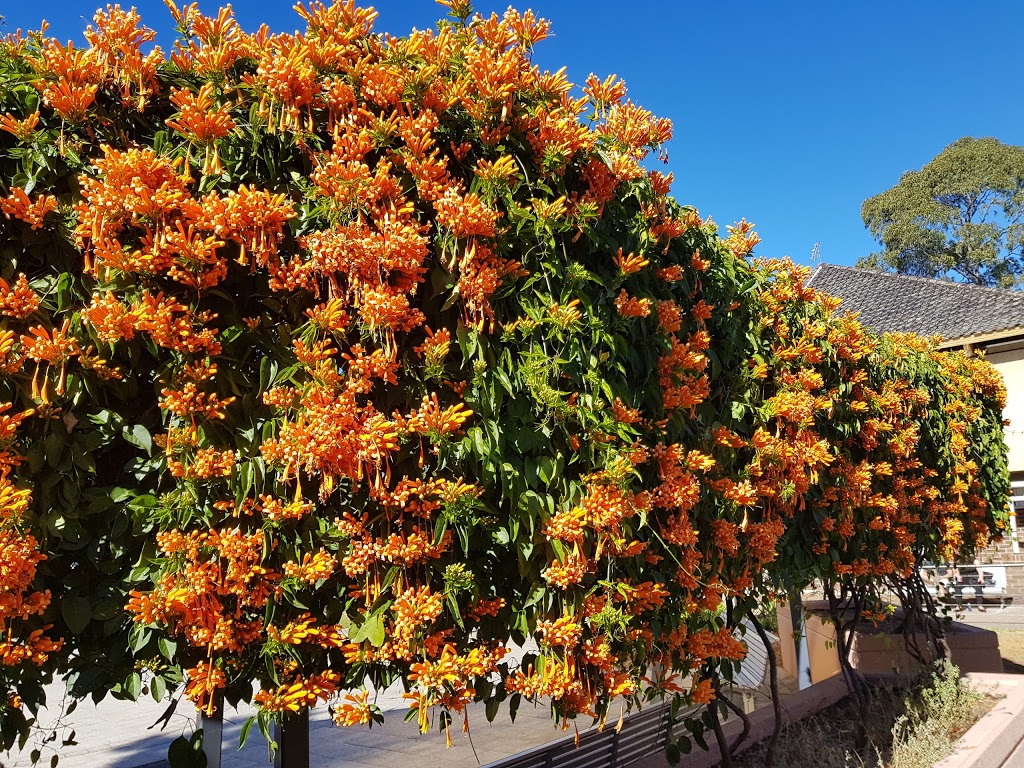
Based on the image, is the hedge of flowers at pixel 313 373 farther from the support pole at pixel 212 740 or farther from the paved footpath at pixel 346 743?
the paved footpath at pixel 346 743

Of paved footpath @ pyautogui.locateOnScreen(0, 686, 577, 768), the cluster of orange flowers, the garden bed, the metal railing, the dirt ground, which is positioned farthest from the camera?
the dirt ground

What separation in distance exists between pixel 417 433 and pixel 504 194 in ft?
2.31

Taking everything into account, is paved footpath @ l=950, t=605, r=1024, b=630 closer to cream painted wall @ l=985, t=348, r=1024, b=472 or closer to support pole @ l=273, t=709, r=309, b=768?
cream painted wall @ l=985, t=348, r=1024, b=472

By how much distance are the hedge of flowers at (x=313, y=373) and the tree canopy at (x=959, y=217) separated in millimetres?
35803

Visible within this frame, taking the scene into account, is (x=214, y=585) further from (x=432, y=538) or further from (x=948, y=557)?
(x=948, y=557)

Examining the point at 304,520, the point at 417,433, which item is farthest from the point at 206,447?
the point at 417,433

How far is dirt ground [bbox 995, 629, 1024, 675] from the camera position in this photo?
9578mm

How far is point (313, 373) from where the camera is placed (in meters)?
1.84

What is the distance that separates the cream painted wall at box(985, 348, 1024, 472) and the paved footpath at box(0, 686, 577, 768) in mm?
13327

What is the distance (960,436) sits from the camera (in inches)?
240

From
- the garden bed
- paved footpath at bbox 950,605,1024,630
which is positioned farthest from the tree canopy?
the garden bed

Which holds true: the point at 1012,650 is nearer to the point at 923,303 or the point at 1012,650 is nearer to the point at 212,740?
the point at 923,303

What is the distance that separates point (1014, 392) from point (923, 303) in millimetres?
4407

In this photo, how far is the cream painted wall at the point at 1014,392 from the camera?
15844mm
